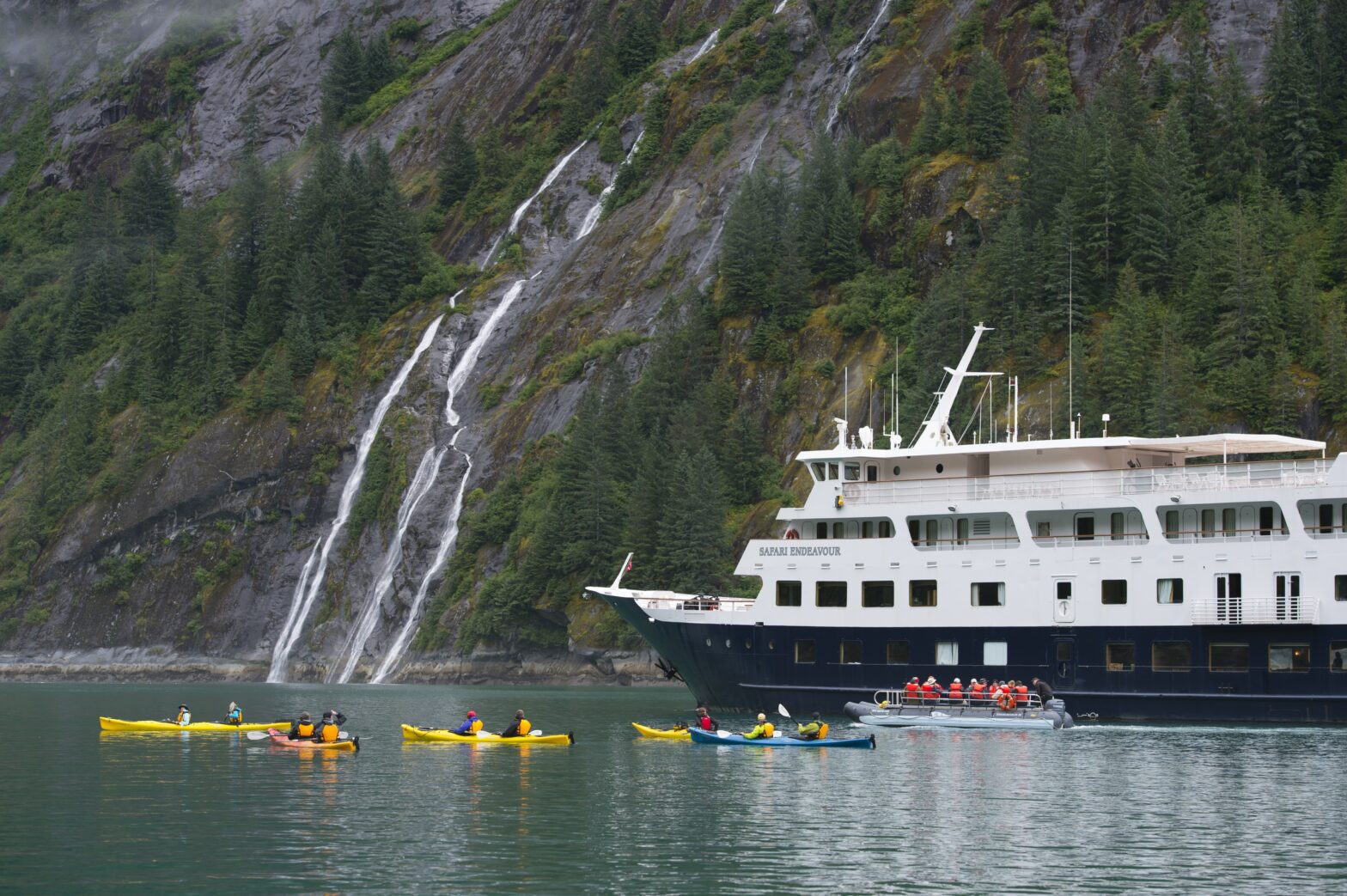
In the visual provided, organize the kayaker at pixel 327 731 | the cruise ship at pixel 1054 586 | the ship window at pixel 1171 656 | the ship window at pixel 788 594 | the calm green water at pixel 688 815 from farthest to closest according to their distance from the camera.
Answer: the ship window at pixel 788 594
the ship window at pixel 1171 656
the cruise ship at pixel 1054 586
the kayaker at pixel 327 731
the calm green water at pixel 688 815

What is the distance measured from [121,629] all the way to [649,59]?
66266 mm

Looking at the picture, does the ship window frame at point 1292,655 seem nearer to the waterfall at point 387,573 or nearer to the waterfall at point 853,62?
the waterfall at point 387,573

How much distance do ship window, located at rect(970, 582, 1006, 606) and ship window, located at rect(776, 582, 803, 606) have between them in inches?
227

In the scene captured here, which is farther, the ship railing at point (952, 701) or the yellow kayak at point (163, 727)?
the yellow kayak at point (163, 727)

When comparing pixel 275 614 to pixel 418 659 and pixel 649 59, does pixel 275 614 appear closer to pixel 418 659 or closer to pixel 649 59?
pixel 418 659

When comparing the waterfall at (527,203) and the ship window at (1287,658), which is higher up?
the waterfall at (527,203)

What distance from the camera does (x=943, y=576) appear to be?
53.7m

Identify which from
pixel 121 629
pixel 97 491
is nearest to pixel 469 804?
pixel 121 629

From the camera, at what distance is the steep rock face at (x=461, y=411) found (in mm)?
102188

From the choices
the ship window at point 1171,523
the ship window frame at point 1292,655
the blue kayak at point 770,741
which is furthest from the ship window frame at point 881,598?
the ship window frame at point 1292,655

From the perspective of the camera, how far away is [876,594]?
5491 centimetres

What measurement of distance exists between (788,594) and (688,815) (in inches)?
877

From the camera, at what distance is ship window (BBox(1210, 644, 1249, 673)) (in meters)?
49.8

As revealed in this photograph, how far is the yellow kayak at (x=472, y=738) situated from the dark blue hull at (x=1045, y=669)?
7288 millimetres
